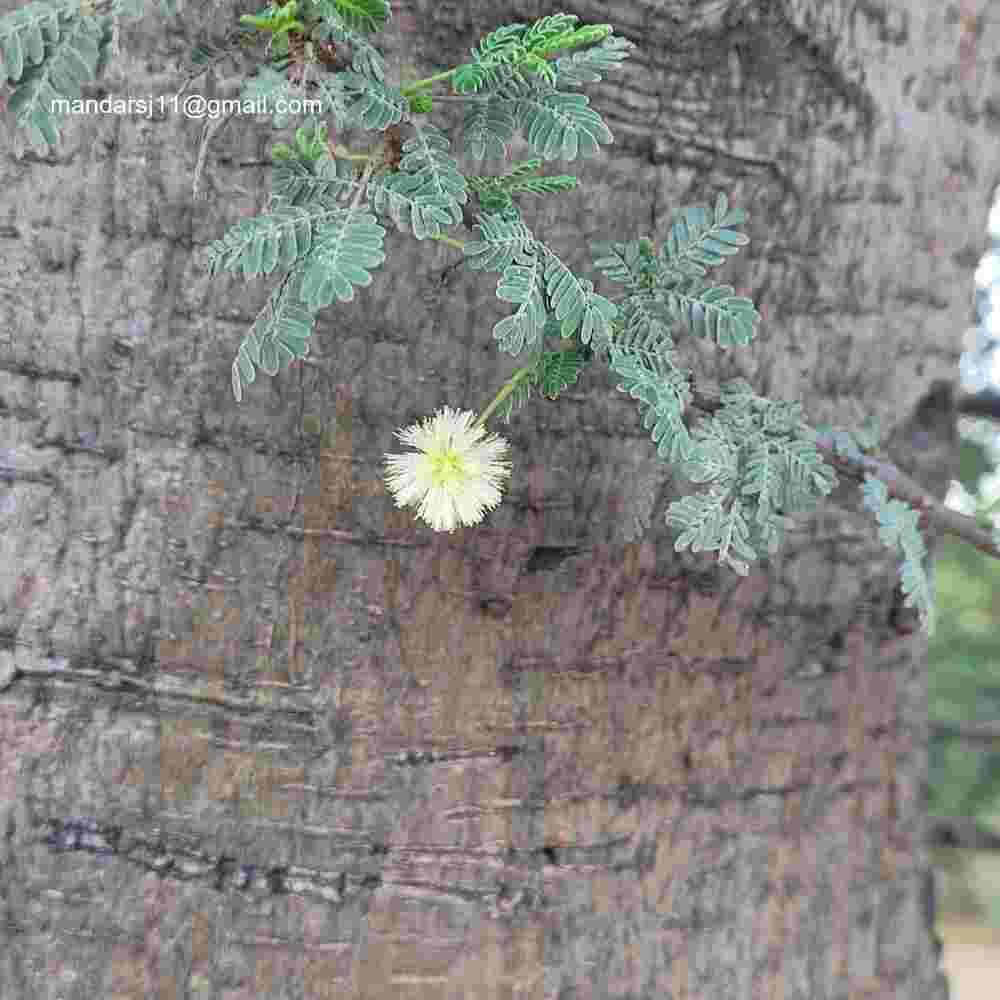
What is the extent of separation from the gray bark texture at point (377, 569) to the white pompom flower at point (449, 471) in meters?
0.14

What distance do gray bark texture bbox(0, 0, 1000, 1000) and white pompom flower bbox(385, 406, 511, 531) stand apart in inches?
5.7

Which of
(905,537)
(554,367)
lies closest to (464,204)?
(554,367)

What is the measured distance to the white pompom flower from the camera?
0.90 meters

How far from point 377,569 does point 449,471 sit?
0.63 ft

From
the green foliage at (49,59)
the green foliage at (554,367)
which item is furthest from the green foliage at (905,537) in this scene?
the green foliage at (49,59)

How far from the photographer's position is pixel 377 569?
1.06 metres

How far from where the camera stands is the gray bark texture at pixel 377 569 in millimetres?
1023

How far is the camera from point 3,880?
105 cm

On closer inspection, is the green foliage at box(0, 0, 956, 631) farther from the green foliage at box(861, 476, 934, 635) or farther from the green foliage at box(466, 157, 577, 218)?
the green foliage at box(861, 476, 934, 635)

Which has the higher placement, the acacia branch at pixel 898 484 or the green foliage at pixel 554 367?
the acacia branch at pixel 898 484

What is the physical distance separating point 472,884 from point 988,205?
973mm

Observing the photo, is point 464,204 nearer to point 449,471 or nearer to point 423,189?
point 423,189

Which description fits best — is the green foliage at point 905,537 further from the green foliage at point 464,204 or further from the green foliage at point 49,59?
the green foliage at point 49,59

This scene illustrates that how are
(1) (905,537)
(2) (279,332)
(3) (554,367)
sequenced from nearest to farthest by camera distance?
(2) (279,332)
(3) (554,367)
(1) (905,537)
